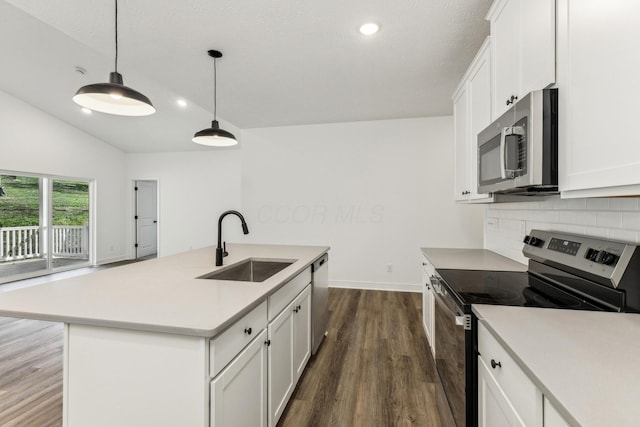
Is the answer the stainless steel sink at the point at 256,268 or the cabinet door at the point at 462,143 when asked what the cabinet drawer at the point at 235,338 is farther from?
the cabinet door at the point at 462,143

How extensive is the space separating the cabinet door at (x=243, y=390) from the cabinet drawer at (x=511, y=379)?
95cm

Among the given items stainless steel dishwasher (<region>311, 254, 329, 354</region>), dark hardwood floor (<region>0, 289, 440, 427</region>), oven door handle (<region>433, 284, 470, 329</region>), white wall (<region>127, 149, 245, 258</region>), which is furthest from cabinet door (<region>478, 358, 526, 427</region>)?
white wall (<region>127, 149, 245, 258</region>)

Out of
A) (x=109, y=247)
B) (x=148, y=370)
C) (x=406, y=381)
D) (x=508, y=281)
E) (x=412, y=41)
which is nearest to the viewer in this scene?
(x=148, y=370)

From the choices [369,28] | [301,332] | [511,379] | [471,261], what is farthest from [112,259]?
[511,379]

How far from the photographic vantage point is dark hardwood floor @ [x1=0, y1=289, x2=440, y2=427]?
5.87 ft

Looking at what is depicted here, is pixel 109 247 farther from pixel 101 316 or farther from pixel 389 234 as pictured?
pixel 101 316

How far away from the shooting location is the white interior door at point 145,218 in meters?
7.15

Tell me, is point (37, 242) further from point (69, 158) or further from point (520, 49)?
point (520, 49)

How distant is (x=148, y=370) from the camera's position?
104 centimetres

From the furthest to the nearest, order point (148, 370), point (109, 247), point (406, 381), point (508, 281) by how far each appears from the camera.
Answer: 1. point (109, 247)
2. point (406, 381)
3. point (508, 281)
4. point (148, 370)

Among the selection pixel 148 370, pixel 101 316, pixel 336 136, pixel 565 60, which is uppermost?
pixel 336 136

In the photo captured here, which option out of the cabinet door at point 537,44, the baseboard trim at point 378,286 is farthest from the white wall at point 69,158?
the cabinet door at point 537,44

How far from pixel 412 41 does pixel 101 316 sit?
8.82ft

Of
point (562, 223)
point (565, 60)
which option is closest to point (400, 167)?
point (562, 223)
